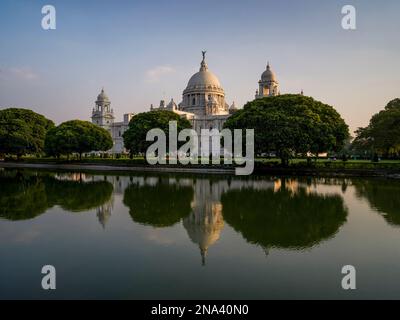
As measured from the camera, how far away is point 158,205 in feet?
54.8

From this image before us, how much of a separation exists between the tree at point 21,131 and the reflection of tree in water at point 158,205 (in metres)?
39.4

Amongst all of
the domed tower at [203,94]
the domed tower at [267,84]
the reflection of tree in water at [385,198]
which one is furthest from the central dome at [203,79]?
the reflection of tree in water at [385,198]

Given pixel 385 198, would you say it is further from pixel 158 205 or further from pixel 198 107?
pixel 198 107

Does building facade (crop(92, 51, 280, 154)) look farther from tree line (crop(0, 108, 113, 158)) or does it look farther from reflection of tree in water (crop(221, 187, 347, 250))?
reflection of tree in water (crop(221, 187, 347, 250))

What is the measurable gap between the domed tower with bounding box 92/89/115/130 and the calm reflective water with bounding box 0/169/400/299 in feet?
253

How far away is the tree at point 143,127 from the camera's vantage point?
4469 centimetres

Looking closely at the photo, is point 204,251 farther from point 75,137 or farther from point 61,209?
point 75,137

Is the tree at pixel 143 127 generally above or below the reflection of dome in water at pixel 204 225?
above

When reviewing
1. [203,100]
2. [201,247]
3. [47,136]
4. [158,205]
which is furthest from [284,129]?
[203,100]

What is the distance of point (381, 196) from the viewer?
19.4 metres

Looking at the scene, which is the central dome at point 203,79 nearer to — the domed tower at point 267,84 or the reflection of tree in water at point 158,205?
the domed tower at point 267,84

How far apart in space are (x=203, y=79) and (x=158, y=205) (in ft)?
250

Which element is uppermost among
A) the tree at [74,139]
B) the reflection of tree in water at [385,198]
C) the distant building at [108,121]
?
the distant building at [108,121]

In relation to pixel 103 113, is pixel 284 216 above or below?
below
